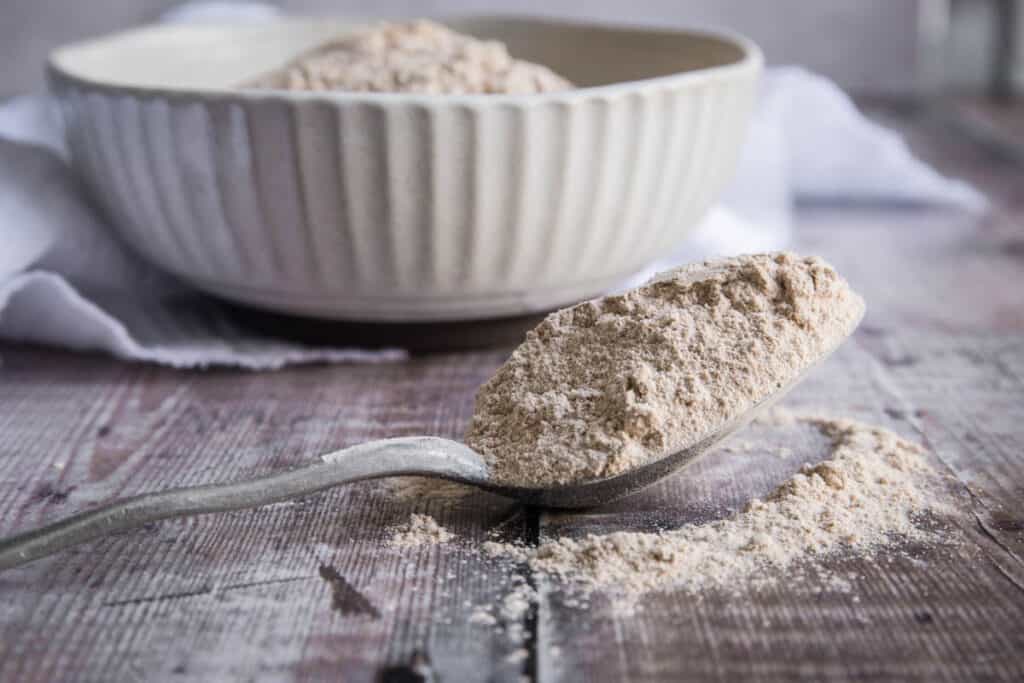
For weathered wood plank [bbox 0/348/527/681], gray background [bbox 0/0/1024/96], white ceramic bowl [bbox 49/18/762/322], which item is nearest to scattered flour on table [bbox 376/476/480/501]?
weathered wood plank [bbox 0/348/527/681]

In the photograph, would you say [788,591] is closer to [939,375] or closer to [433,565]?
[433,565]

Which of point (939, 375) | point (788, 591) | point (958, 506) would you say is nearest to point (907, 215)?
point (939, 375)

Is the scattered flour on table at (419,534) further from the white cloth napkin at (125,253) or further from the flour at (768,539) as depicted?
the white cloth napkin at (125,253)

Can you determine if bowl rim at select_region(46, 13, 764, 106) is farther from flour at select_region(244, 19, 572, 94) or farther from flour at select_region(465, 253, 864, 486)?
flour at select_region(465, 253, 864, 486)

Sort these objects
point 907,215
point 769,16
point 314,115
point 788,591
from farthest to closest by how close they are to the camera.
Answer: point 769,16 → point 907,215 → point 314,115 → point 788,591

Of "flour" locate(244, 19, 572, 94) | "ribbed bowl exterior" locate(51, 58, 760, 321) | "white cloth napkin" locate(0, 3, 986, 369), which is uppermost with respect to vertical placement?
"flour" locate(244, 19, 572, 94)

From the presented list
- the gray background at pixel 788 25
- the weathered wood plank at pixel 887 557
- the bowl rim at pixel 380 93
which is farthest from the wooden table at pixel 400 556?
the gray background at pixel 788 25
